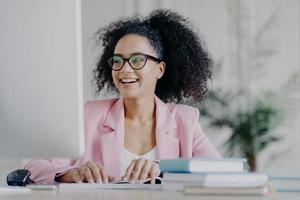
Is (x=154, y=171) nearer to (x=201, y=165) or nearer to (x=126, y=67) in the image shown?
(x=201, y=165)

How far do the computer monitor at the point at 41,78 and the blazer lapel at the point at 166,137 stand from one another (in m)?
1.39

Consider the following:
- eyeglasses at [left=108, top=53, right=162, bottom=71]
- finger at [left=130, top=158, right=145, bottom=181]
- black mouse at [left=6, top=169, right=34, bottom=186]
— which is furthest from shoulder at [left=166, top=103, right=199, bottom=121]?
black mouse at [left=6, top=169, right=34, bottom=186]

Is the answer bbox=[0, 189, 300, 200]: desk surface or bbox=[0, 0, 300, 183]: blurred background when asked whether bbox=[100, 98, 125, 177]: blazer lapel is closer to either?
bbox=[0, 0, 300, 183]: blurred background

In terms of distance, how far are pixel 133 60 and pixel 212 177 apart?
1.53m

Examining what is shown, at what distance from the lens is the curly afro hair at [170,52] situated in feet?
9.05

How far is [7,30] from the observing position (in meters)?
1.11

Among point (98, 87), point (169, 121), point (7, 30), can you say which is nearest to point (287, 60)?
point (169, 121)

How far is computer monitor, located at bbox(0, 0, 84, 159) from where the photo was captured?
1.09 metres

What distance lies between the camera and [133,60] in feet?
8.72

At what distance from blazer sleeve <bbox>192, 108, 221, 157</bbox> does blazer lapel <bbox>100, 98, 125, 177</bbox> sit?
1.04ft

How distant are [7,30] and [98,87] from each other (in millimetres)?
1755

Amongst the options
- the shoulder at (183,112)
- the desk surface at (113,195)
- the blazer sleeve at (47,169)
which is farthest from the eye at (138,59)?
the desk surface at (113,195)

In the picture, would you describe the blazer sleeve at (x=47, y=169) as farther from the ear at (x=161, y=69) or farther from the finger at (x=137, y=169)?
the ear at (x=161, y=69)

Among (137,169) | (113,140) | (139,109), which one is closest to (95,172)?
(137,169)
